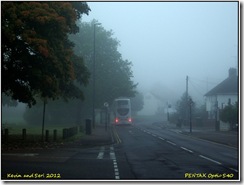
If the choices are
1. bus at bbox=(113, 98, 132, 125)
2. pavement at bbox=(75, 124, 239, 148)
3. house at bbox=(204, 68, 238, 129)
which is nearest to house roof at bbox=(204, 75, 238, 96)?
house at bbox=(204, 68, 238, 129)

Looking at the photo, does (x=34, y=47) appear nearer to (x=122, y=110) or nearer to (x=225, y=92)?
(x=122, y=110)

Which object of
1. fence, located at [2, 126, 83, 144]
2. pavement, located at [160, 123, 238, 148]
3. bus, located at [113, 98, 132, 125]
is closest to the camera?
fence, located at [2, 126, 83, 144]

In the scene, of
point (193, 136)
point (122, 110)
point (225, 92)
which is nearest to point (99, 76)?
point (122, 110)


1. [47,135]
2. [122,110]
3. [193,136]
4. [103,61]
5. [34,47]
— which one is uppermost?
[103,61]

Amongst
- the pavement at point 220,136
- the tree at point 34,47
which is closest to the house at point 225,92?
the pavement at point 220,136

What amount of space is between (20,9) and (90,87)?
41685 mm

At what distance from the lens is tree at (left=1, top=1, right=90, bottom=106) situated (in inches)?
864

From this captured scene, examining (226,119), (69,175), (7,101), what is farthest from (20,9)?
(7,101)

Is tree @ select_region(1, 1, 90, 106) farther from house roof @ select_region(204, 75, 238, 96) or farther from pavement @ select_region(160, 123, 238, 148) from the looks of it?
house roof @ select_region(204, 75, 238, 96)

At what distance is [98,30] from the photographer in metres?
66.1

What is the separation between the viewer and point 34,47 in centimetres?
2228

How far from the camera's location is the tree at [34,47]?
21953 millimetres

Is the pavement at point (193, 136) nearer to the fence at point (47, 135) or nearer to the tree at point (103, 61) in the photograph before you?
the fence at point (47, 135)

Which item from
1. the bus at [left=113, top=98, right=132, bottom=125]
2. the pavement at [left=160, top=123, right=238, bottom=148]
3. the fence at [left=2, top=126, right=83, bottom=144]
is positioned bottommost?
the pavement at [left=160, top=123, right=238, bottom=148]
